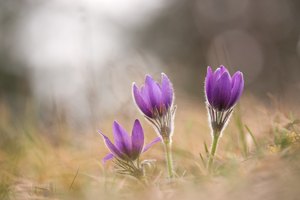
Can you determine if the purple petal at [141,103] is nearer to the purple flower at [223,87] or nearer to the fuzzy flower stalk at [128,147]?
the fuzzy flower stalk at [128,147]

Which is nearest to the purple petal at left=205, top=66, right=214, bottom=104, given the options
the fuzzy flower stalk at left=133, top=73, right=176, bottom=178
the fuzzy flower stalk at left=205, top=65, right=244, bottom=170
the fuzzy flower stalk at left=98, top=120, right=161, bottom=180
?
the fuzzy flower stalk at left=205, top=65, right=244, bottom=170

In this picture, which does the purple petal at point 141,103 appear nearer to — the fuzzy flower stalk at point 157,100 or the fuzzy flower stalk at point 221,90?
the fuzzy flower stalk at point 157,100

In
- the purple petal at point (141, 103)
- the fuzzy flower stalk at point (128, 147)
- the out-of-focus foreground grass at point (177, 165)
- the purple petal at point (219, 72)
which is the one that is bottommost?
the out-of-focus foreground grass at point (177, 165)

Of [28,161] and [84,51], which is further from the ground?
[84,51]

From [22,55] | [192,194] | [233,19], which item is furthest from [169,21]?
[192,194]

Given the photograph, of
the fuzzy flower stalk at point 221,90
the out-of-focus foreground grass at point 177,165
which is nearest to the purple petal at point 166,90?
the fuzzy flower stalk at point 221,90

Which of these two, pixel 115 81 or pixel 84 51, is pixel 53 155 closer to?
pixel 115 81

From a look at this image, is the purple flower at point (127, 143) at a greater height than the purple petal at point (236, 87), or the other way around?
the purple petal at point (236, 87)

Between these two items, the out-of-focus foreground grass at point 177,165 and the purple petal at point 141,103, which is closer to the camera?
the out-of-focus foreground grass at point 177,165
